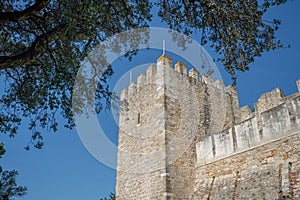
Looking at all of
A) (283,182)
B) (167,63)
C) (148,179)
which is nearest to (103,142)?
(148,179)

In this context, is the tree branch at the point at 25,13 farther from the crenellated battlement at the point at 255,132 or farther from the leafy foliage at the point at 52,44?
the crenellated battlement at the point at 255,132

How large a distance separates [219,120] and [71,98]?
25.1 ft

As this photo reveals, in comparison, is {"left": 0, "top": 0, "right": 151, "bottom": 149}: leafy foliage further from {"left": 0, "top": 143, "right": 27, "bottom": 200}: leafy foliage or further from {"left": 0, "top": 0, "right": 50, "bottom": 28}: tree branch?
{"left": 0, "top": 143, "right": 27, "bottom": 200}: leafy foliage

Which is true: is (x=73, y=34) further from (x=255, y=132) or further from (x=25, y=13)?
(x=255, y=132)

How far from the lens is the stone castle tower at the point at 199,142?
6.65 metres

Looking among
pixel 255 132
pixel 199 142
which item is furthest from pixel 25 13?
pixel 199 142

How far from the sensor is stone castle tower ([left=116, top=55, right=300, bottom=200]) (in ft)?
21.8

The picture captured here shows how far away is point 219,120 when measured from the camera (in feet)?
37.6

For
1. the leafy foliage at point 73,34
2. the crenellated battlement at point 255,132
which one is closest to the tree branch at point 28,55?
the leafy foliage at point 73,34

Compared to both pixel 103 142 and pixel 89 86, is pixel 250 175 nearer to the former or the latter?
pixel 89 86

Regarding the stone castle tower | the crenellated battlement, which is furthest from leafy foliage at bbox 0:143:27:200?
the crenellated battlement

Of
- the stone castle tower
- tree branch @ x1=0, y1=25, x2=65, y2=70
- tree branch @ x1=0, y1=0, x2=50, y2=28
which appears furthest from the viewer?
the stone castle tower

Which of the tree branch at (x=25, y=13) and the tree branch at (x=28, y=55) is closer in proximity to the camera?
the tree branch at (x=25, y=13)

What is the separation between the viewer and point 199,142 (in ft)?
31.0
